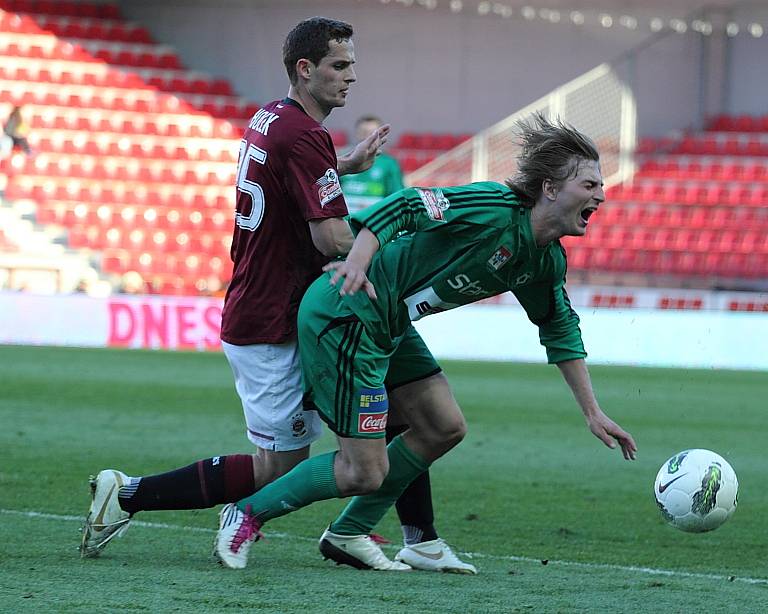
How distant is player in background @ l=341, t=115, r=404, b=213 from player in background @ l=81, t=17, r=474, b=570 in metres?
6.47

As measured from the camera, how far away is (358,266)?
12.4 ft

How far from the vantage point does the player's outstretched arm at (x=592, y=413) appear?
4.34 m

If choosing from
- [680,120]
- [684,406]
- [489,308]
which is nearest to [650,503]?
[684,406]

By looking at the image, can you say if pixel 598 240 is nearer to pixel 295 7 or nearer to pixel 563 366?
pixel 295 7

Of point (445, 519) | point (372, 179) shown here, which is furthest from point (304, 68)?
point (372, 179)

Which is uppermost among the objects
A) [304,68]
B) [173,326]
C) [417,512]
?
[304,68]

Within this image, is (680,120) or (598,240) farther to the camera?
(680,120)

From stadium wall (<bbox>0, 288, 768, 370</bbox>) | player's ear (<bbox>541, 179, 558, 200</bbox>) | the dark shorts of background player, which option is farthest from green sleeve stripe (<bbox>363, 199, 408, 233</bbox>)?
stadium wall (<bbox>0, 288, 768, 370</bbox>)

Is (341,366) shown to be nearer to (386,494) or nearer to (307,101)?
(386,494)

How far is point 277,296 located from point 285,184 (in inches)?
14.6

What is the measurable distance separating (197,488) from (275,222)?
37.3 inches

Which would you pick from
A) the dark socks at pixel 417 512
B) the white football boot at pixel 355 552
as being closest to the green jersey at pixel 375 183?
the dark socks at pixel 417 512

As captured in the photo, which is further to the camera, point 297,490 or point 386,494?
point 386,494

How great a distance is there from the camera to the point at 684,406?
1163 centimetres
